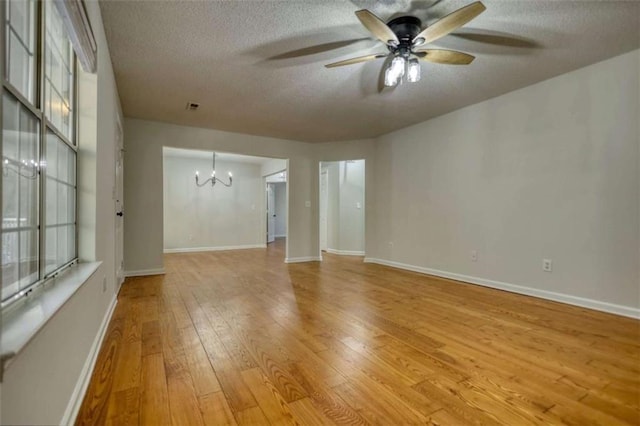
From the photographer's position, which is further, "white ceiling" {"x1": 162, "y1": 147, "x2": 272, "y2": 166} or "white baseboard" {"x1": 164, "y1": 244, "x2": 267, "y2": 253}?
"white baseboard" {"x1": 164, "y1": 244, "x2": 267, "y2": 253}

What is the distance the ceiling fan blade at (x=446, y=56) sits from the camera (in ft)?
7.35

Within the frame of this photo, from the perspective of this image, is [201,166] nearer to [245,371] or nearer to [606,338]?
[245,371]

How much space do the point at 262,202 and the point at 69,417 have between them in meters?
6.90

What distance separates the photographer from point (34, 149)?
1.21m

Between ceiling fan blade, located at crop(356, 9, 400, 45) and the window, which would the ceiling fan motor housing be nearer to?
ceiling fan blade, located at crop(356, 9, 400, 45)

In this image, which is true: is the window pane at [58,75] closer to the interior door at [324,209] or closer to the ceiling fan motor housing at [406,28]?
the ceiling fan motor housing at [406,28]

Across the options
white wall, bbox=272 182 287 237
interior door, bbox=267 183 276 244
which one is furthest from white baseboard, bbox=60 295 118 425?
white wall, bbox=272 182 287 237

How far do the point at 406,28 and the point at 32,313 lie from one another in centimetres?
255

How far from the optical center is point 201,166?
23.9 ft

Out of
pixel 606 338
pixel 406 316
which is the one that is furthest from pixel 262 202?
pixel 606 338

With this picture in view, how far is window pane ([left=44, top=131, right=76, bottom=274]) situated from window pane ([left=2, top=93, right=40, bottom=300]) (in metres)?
0.15

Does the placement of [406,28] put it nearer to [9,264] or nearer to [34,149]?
[34,149]

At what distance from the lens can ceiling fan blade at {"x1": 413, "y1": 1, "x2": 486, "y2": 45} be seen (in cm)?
169

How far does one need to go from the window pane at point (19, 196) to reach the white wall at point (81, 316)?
0.22 m
